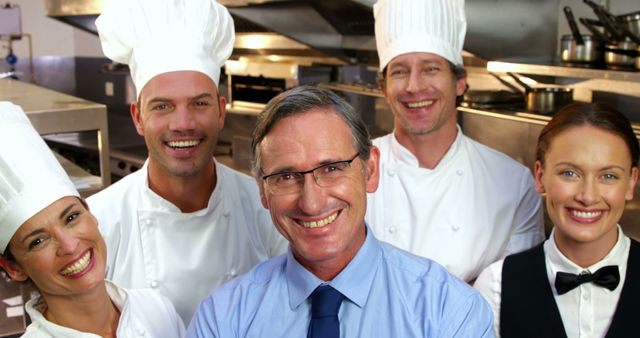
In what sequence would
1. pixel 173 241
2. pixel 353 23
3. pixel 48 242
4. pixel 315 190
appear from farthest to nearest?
1. pixel 353 23
2. pixel 173 241
3. pixel 48 242
4. pixel 315 190

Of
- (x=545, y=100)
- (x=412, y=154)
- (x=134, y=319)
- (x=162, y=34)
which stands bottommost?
(x=134, y=319)

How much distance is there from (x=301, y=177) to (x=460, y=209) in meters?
0.88

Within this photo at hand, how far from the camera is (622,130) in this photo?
65.2 inches

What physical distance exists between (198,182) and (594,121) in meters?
1.05

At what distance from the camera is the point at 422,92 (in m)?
2.01

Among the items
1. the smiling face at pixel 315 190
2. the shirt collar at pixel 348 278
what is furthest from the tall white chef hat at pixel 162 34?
the shirt collar at pixel 348 278

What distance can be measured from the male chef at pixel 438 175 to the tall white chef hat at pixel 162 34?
21.5 inches

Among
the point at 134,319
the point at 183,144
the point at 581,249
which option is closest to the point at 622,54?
the point at 581,249

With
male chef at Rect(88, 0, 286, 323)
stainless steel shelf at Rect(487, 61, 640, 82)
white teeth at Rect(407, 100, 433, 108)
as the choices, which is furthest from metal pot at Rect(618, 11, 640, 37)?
male chef at Rect(88, 0, 286, 323)

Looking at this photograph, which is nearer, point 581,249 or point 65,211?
point 65,211

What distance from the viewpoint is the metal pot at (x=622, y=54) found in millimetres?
2584

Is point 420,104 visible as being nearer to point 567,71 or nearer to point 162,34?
point 162,34

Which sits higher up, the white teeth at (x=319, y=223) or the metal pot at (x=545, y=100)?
the metal pot at (x=545, y=100)

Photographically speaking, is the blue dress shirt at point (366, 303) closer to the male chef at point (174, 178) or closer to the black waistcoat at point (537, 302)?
the black waistcoat at point (537, 302)
